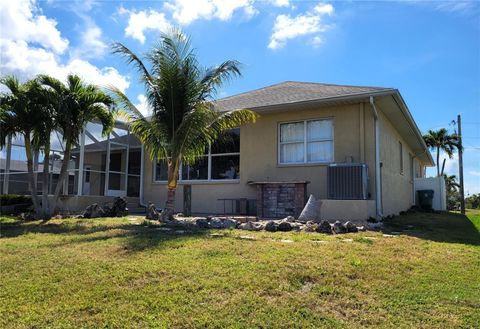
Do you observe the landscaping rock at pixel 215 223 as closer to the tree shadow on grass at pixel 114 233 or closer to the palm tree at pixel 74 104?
the tree shadow on grass at pixel 114 233

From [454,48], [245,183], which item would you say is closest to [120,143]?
[245,183]

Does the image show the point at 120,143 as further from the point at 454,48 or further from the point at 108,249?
the point at 454,48

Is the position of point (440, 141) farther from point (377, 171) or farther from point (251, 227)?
point (251, 227)

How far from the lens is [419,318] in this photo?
3.51 metres

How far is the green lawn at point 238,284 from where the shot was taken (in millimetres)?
3596

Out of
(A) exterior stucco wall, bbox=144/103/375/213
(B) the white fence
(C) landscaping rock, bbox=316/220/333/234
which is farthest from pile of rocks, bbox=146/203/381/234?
(B) the white fence

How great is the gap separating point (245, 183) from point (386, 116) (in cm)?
586

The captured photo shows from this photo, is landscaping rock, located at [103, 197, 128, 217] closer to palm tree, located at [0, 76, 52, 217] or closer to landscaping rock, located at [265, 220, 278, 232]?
palm tree, located at [0, 76, 52, 217]

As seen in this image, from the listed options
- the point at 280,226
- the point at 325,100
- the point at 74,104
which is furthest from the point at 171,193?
the point at 325,100

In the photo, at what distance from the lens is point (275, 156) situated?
13375 mm

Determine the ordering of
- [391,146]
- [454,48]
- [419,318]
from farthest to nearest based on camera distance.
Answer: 1. [391,146]
2. [454,48]
3. [419,318]

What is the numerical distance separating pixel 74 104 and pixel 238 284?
909cm

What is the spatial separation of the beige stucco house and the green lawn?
5280 millimetres

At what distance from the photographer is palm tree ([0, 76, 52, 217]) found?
1106 centimetres
